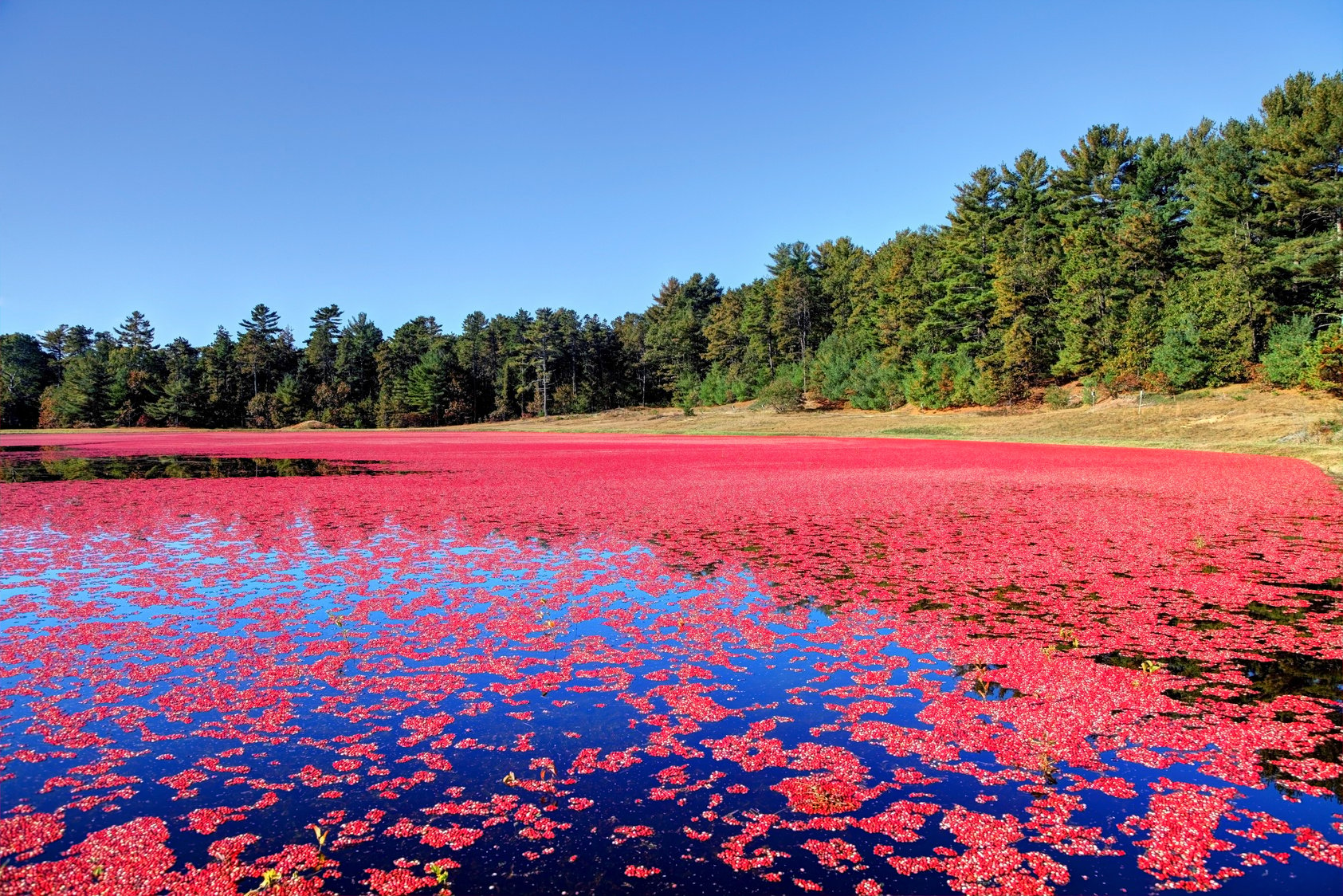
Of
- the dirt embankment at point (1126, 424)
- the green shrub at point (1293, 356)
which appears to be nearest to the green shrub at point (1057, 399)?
the dirt embankment at point (1126, 424)

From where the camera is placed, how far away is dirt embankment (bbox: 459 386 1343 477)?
121 feet

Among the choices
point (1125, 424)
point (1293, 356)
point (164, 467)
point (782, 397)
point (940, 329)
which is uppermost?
point (940, 329)

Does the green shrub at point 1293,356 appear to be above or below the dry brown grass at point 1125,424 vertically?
above

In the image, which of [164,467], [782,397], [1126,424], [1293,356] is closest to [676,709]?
[164,467]

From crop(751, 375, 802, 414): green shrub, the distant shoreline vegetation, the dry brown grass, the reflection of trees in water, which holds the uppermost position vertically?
the distant shoreline vegetation

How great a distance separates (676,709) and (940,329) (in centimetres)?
8178

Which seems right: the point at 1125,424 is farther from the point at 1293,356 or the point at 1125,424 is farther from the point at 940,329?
the point at 940,329

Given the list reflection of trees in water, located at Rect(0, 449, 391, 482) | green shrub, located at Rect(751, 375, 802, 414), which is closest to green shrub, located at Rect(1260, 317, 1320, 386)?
green shrub, located at Rect(751, 375, 802, 414)

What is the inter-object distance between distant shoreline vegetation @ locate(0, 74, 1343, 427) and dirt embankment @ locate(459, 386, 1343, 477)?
2396mm

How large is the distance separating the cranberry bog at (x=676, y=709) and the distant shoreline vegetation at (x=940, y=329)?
44396mm

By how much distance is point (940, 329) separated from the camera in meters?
82.3

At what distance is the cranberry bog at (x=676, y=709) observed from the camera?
4469 millimetres

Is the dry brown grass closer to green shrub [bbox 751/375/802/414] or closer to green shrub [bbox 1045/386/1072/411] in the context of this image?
green shrub [bbox 1045/386/1072/411]

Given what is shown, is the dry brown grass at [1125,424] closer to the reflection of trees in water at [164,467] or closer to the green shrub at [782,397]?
the green shrub at [782,397]
